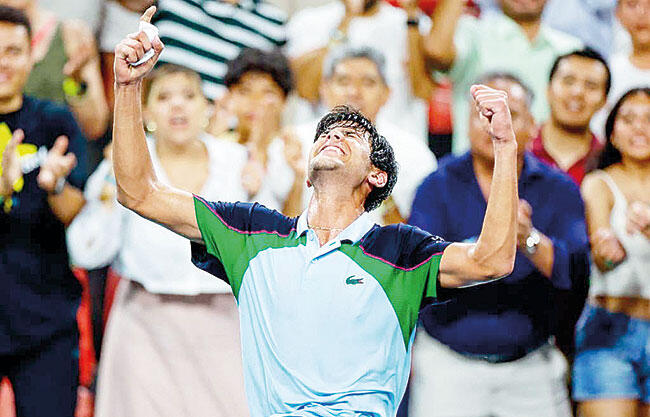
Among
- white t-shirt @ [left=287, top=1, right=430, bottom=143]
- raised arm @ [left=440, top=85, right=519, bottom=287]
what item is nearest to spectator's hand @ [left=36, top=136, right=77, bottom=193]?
white t-shirt @ [left=287, top=1, right=430, bottom=143]

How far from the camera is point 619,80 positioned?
5.97 m

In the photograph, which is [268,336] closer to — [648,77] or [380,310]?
[380,310]

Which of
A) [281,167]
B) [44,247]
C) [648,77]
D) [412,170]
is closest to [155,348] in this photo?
[44,247]

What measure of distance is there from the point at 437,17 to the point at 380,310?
8.90 ft

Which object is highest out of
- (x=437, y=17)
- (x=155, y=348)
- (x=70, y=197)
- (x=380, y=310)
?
(x=437, y=17)

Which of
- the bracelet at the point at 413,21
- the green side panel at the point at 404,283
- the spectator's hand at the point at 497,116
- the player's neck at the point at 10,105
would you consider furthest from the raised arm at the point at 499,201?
the bracelet at the point at 413,21

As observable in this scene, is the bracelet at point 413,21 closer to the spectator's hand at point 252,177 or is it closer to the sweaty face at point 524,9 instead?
the sweaty face at point 524,9

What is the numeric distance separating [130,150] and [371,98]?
2.30m

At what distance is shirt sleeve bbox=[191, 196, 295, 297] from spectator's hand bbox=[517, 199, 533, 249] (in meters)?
1.21

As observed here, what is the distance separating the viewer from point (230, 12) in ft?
19.8

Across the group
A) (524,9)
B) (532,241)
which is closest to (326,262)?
(532,241)

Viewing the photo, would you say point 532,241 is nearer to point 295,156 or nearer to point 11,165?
point 295,156

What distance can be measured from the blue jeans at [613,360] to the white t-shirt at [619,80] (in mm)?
1233

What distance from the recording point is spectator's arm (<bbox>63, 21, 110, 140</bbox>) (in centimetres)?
557
